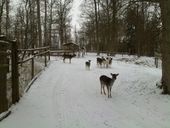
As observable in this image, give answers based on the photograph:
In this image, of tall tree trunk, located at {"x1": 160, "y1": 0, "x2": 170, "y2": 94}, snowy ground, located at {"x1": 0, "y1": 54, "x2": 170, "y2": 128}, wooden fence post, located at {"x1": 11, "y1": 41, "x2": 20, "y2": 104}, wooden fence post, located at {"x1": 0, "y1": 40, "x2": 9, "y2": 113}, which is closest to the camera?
snowy ground, located at {"x1": 0, "y1": 54, "x2": 170, "y2": 128}

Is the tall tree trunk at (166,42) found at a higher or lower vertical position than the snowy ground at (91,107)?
higher

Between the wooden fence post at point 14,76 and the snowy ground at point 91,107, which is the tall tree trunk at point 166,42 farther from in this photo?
the wooden fence post at point 14,76

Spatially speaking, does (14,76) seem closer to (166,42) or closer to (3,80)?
(3,80)

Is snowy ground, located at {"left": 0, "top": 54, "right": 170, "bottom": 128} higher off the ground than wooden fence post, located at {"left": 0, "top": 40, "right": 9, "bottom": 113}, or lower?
lower

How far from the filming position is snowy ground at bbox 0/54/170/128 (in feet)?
29.3

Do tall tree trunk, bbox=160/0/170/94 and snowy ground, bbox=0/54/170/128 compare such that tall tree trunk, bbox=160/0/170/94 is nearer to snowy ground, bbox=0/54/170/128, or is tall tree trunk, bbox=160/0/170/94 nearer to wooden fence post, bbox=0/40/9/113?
snowy ground, bbox=0/54/170/128

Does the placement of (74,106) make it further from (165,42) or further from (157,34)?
(157,34)

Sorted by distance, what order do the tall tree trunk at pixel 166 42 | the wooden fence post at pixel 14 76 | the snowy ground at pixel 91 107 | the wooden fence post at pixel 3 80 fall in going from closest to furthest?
the snowy ground at pixel 91 107
the wooden fence post at pixel 3 80
the wooden fence post at pixel 14 76
the tall tree trunk at pixel 166 42

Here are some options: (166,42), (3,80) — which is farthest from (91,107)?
(166,42)

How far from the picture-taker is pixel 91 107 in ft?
35.9

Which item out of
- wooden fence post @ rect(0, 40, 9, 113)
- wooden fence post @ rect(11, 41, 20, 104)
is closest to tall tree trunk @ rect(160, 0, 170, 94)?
wooden fence post @ rect(11, 41, 20, 104)

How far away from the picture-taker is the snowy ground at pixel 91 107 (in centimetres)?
893

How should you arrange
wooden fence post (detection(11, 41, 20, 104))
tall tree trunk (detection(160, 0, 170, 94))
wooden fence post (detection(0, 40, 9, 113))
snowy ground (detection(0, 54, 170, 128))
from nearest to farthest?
1. snowy ground (detection(0, 54, 170, 128))
2. wooden fence post (detection(0, 40, 9, 113))
3. wooden fence post (detection(11, 41, 20, 104))
4. tall tree trunk (detection(160, 0, 170, 94))

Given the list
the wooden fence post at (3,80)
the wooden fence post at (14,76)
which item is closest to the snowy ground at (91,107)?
the wooden fence post at (14,76)
